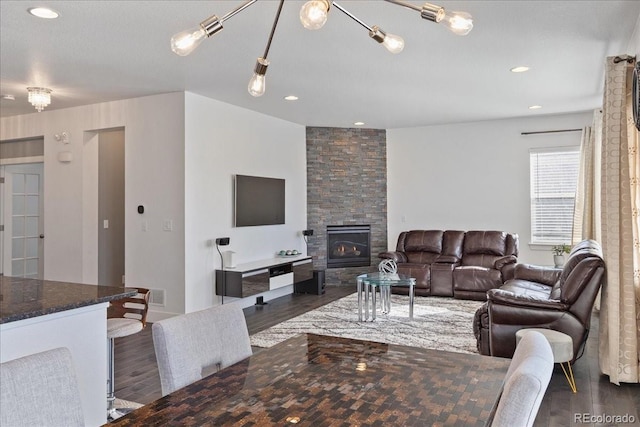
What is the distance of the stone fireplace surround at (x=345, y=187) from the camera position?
761cm

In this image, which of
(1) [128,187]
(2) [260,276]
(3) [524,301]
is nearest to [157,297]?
(2) [260,276]

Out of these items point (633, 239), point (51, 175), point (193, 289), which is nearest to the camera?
point (633, 239)

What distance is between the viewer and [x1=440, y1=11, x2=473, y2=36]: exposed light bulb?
1.40 m

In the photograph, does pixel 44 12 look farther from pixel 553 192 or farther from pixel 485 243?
pixel 553 192

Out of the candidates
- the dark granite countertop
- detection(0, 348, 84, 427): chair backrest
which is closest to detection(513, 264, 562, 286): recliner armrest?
the dark granite countertop

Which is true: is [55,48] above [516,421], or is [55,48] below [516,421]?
above

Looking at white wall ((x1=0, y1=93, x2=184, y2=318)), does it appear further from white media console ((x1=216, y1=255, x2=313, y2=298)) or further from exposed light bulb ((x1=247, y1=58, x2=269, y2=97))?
exposed light bulb ((x1=247, y1=58, x2=269, y2=97))

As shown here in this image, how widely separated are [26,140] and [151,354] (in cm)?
433

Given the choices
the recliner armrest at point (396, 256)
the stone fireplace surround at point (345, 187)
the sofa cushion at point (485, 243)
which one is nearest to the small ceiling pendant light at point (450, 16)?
the recliner armrest at point (396, 256)

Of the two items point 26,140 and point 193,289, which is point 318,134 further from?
point 26,140

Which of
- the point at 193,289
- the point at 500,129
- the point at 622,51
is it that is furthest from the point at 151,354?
the point at 500,129

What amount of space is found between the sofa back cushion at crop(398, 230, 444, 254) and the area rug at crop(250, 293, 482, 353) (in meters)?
1.16

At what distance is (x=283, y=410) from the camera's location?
1153 mm

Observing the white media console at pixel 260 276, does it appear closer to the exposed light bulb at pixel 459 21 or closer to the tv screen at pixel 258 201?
the tv screen at pixel 258 201
